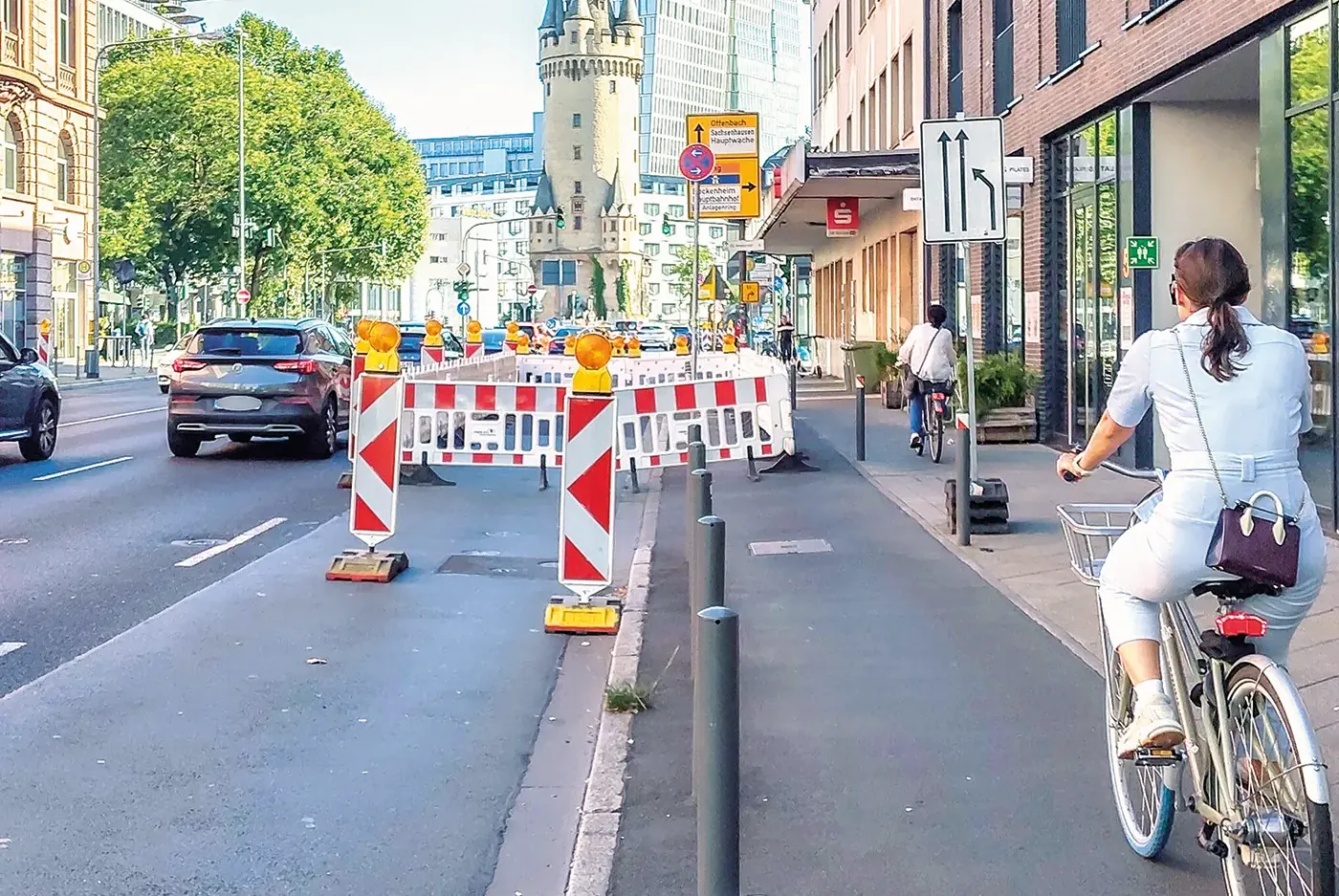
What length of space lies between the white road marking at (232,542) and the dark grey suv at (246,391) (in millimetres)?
5978

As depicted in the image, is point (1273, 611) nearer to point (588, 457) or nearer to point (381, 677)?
point (381, 677)

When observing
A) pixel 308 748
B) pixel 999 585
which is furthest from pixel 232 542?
pixel 308 748

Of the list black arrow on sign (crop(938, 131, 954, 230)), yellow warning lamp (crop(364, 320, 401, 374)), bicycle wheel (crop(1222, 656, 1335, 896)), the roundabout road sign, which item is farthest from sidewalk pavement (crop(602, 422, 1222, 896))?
the roundabout road sign

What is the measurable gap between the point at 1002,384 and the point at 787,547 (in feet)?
31.3

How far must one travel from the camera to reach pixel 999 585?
10125mm

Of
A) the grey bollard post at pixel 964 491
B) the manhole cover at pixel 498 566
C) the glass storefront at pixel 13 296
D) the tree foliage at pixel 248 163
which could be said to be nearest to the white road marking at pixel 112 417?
the manhole cover at pixel 498 566

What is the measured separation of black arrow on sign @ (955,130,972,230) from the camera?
40.6 ft

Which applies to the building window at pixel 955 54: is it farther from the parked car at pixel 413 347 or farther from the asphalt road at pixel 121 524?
the parked car at pixel 413 347

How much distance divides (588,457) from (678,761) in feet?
10.9

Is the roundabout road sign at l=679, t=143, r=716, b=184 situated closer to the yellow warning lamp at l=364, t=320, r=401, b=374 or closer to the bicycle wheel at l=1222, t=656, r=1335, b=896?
the yellow warning lamp at l=364, t=320, r=401, b=374

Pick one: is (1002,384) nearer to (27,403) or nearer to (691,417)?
(691,417)

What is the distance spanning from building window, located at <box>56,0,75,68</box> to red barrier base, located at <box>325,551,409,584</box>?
152 feet

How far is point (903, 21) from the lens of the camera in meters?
31.7

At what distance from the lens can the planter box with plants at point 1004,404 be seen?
20.7m
